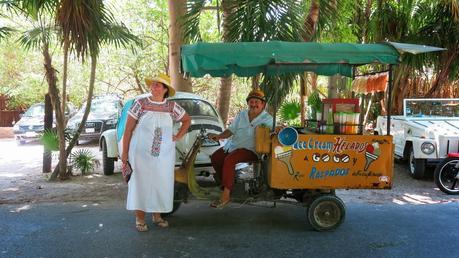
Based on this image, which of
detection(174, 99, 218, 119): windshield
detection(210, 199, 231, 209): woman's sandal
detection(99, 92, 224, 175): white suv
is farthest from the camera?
detection(174, 99, 218, 119): windshield

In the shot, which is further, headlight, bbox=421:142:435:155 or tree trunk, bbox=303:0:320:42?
tree trunk, bbox=303:0:320:42

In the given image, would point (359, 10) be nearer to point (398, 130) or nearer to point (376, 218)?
point (398, 130)

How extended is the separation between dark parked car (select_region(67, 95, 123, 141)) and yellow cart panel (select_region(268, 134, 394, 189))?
10.4 m

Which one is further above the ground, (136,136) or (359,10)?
(359,10)

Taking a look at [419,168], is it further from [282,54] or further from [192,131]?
[282,54]

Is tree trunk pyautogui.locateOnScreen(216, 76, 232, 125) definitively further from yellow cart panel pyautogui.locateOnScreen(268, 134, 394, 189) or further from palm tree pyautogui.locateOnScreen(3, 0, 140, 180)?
yellow cart panel pyautogui.locateOnScreen(268, 134, 394, 189)

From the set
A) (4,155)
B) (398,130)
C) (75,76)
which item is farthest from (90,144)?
(398,130)

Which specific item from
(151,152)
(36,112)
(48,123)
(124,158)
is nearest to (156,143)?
(151,152)

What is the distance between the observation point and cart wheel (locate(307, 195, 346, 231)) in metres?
5.66

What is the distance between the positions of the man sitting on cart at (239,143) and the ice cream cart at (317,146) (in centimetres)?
27

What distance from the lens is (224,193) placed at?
5.79m

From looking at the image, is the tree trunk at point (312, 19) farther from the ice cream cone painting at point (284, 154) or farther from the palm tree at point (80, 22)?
the ice cream cone painting at point (284, 154)

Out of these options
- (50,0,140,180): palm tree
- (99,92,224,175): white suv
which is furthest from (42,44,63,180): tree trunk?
(50,0,140,180): palm tree

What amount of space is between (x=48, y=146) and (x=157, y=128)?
4885 millimetres
